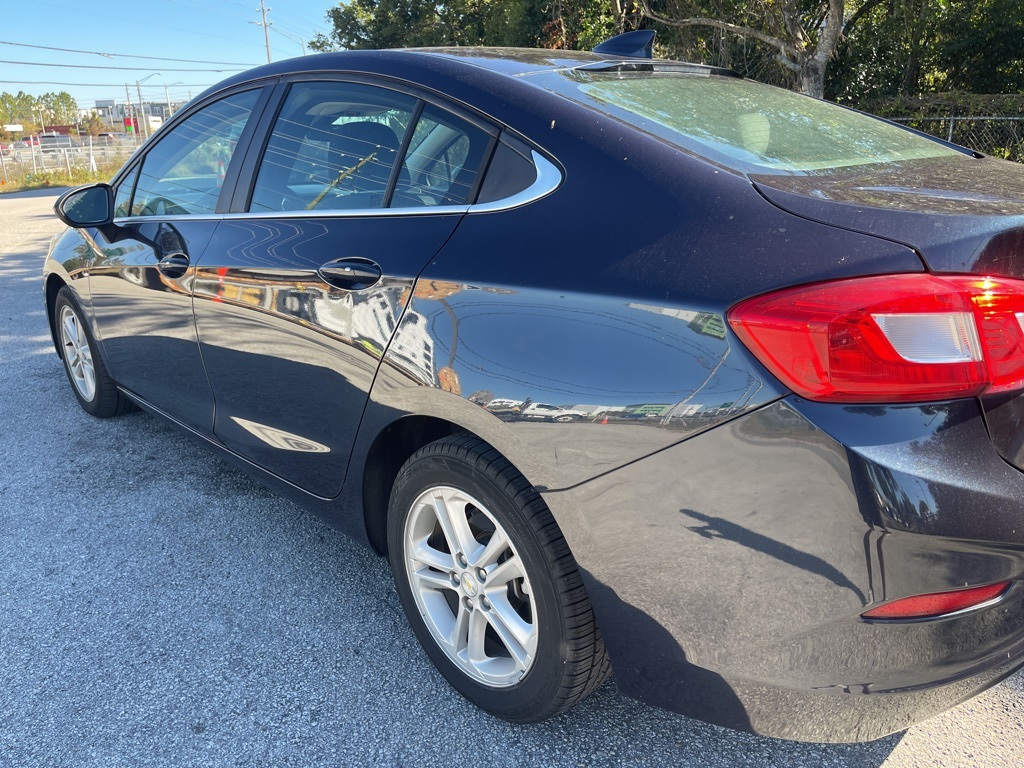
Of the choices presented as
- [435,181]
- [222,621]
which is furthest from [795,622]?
[222,621]

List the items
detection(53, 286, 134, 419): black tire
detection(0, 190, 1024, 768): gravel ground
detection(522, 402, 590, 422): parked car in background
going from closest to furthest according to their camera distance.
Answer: detection(522, 402, 590, 422): parked car in background → detection(0, 190, 1024, 768): gravel ground → detection(53, 286, 134, 419): black tire

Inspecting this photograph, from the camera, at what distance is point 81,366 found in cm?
421

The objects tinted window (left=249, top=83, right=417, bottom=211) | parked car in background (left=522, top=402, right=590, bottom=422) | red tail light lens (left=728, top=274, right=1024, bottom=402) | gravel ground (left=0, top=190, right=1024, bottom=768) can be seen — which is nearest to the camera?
red tail light lens (left=728, top=274, right=1024, bottom=402)

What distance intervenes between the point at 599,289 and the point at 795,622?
71 centimetres

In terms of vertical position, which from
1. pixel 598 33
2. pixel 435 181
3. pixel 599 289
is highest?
pixel 598 33

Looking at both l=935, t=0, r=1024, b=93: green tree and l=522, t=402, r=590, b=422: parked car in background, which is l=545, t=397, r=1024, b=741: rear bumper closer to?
l=522, t=402, r=590, b=422: parked car in background

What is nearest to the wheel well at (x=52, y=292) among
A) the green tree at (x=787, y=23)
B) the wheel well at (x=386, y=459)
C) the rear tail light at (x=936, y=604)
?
the wheel well at (x=386, y=459)

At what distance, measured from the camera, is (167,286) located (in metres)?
2.94

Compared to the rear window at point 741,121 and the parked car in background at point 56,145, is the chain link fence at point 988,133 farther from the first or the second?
the parked car in background at point 56,145

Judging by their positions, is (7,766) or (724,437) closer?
(724,437)

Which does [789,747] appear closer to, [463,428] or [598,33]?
[463,428]

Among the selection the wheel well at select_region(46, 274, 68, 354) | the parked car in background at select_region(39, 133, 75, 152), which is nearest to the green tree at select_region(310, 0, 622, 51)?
the wheel well at select_region(46, 274, 68, 354)

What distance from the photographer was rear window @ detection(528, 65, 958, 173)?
6.08ft

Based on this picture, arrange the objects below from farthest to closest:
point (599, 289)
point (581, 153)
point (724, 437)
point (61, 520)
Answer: point (61, 520) → point (581, 153) → point (599, 289) → point (724, 437)
